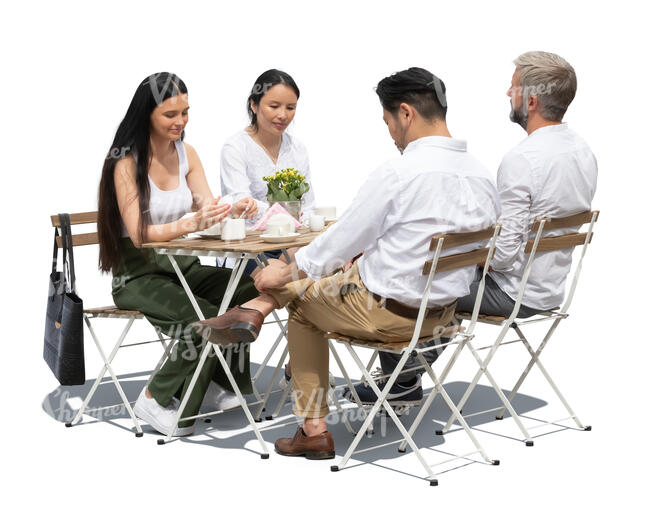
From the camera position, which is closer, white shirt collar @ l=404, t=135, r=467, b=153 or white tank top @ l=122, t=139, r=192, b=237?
white shirt collar @ l=404, t=135, r=467, b=153

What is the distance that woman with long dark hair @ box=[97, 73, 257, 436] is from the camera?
5.82m

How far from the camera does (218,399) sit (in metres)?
6.23

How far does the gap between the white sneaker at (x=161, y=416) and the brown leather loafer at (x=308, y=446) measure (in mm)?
605

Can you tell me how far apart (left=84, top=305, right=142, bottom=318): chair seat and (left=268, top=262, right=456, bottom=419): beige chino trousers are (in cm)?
97

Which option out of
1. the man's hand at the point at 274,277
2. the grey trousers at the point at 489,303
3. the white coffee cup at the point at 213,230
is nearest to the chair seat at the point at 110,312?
the white coffee cup at the point at 213,230

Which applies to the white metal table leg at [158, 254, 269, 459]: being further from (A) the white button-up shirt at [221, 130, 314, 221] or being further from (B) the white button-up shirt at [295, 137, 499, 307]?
(A) the white button-up shirt at [221, 130, 314, 221]

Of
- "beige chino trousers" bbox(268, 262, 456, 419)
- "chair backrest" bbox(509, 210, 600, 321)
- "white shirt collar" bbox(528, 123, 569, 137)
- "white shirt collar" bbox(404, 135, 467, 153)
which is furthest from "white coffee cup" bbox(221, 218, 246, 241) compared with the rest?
"white shirt collar" bbox(528, 123, 569, 137)

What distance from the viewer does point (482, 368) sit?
5797mm

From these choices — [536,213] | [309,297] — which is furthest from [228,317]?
[536,213]

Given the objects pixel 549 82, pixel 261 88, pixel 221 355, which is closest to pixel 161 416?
pixel 221 355

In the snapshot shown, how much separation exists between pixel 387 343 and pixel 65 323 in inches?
68.3

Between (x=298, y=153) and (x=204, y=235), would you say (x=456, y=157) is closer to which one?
(x=204, y=235)

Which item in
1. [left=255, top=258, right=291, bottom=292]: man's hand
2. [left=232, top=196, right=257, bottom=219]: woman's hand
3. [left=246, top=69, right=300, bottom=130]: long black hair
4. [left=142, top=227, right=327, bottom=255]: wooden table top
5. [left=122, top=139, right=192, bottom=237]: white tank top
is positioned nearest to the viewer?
[left=255, top=258, right=291, bottom=292]: man's hand

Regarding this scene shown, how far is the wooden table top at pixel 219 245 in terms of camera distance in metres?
5.38
